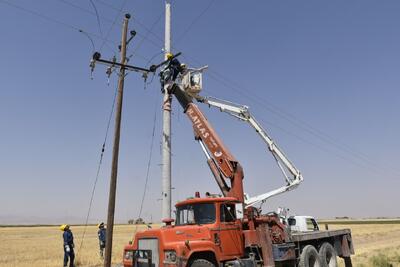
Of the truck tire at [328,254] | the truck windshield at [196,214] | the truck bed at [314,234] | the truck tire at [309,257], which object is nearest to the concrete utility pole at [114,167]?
the truck windshield at [196,214]

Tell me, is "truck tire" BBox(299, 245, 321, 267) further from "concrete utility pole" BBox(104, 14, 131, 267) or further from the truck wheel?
"concrete utility pole" BBox(104, 14, 131, 267)

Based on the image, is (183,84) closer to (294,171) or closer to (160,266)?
(294,171)

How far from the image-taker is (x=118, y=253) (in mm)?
27125

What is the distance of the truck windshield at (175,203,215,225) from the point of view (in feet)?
39.5

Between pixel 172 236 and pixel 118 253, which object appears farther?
pixel 118 253

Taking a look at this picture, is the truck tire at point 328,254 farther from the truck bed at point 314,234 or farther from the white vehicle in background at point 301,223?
the white vehicle in background at point 301,223

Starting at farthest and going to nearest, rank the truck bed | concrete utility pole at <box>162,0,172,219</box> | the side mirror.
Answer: concrete utility pole at <box>162,0,172,219</box> → the truck bed → the side mirror

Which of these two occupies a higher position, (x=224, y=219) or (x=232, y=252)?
(x=224, y=219)

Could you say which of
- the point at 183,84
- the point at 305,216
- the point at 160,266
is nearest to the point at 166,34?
the point at 183,84

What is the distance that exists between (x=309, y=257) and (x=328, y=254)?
6.15ft

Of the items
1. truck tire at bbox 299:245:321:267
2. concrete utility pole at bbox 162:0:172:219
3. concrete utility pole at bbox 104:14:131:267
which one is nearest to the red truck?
truck tire at bbox 299:245:321:267

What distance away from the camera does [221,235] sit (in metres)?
11.8

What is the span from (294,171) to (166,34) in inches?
331

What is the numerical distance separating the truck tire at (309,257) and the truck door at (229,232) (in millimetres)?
2848
